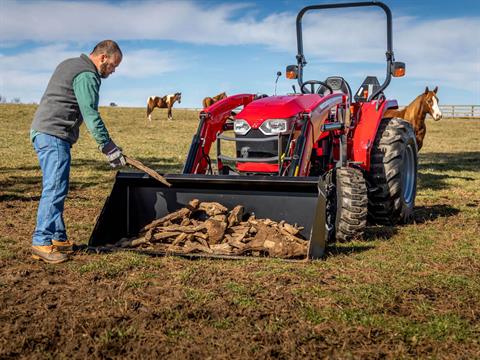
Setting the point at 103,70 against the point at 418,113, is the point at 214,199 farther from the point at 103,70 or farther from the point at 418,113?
the point at 418,113

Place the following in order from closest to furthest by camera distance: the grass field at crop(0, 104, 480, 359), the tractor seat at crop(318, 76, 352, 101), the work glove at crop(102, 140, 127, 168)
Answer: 1. the grass field at crop(0, 104, 480, 359)
2. the work glove at crop(102, 140, 127, 168)
3. the tractor seat at crop(318, 76, 352, 101)

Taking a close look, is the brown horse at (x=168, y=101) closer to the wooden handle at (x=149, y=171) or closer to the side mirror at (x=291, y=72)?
the side mirror at (x=291, y=72)

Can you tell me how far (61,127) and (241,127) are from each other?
1.79m

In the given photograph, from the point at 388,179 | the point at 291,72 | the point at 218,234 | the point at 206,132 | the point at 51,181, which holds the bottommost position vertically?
the point at 218,234

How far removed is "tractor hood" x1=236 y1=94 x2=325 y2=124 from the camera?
6.43 m

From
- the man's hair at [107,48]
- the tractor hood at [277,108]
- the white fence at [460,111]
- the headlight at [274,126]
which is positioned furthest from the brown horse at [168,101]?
the man's hair at [107,48]

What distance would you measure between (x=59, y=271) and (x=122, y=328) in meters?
1.62

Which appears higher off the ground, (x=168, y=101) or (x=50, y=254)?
(x=168, y=101)

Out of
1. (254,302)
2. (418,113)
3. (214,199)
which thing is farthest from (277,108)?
(418,113)

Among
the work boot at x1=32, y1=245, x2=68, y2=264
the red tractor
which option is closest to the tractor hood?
the red tractor

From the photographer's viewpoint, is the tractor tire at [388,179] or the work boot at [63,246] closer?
the work boot at [63,246]

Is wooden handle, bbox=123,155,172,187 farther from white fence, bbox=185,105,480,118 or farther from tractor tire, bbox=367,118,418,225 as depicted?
white fence, bbox=185,105,480,118

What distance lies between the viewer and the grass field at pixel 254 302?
12.4ft

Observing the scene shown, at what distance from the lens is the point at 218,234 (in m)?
5.90
